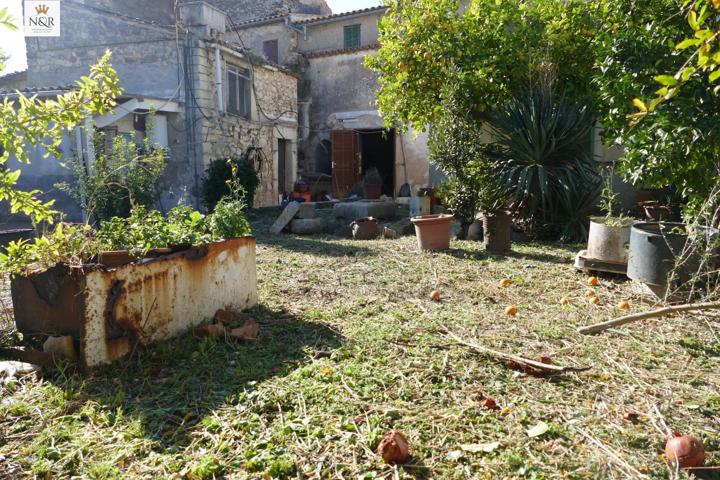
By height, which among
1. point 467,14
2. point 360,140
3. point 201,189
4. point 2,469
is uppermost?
point 467,14

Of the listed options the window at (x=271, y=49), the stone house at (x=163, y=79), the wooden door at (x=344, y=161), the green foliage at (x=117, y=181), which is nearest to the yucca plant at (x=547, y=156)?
the green foliage at (x=117, y=181)

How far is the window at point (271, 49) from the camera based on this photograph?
19753mm

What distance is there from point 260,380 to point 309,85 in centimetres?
1733

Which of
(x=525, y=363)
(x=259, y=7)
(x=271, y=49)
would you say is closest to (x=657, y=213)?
(x=525, y=363)

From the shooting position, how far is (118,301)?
3252 millimetres

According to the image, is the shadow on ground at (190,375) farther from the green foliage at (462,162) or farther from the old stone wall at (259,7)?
the old stone wall at (259,7)

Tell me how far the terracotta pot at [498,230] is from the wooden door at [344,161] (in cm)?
1068

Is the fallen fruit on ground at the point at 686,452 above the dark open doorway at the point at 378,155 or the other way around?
the other way around

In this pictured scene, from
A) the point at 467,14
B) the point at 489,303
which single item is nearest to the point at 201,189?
the point at 467,14

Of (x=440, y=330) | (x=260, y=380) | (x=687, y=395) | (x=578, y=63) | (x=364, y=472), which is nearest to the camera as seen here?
(x=364, y=472)

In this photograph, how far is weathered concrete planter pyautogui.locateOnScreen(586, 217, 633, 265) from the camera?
17.7ft

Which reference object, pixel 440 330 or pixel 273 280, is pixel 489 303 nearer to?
pixel 440 330

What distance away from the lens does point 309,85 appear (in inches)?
752

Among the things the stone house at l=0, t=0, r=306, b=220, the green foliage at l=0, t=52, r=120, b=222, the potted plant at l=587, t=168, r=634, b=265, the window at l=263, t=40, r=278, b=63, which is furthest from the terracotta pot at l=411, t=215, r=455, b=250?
the window at l=263, t=40, r=278, b=63
